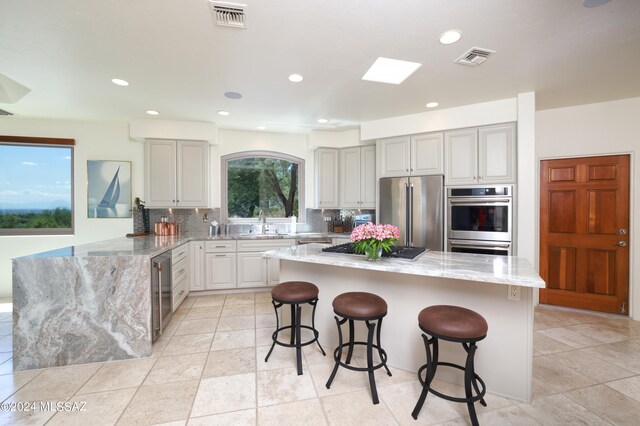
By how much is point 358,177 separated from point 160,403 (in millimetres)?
3887

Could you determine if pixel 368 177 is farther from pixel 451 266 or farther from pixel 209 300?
pixel 209 300

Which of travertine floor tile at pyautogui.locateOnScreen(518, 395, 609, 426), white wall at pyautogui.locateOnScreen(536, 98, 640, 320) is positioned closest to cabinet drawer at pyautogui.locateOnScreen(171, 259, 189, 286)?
travertine floor tile at pyautogui.locateOnScreen(518, 395, 609, 426)

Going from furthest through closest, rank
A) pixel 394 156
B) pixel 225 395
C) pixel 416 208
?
pixel 394 156, pixel 416 208, pixel 225 395

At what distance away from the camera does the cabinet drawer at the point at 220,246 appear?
4211 mm

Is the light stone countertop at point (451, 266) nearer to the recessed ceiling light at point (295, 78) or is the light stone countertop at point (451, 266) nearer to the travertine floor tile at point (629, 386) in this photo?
the travertine floor tile at point (629, 386)

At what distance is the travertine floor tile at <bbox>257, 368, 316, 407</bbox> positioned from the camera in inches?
76.0

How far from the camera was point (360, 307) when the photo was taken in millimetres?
1917

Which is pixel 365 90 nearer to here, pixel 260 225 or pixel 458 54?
pixel 458 54

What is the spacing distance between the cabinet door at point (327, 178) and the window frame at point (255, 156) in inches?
18.0

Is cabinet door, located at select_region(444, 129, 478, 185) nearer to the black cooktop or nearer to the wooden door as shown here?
the wooden door

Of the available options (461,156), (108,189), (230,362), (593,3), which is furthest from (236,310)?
(593,3)

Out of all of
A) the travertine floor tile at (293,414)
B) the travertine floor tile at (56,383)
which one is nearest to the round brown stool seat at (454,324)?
the travertine floor tile at (293,414)

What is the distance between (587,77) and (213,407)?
4609 millimetres

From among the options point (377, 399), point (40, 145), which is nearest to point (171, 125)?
point (40, 145)
